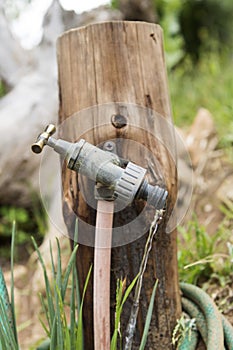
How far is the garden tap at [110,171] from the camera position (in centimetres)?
111

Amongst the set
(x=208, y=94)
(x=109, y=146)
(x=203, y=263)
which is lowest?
(x=203, y=263)

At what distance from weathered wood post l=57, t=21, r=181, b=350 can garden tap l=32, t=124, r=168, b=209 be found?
4.7 inches

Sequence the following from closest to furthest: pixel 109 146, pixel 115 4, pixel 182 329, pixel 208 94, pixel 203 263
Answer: pixel 109 146 → pixel 182 329 → pixel 203 263 → pixel 208 94 → pixel 115 4

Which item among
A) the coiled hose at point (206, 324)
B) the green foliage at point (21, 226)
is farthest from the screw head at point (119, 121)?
the green foliage at point (21, 226)

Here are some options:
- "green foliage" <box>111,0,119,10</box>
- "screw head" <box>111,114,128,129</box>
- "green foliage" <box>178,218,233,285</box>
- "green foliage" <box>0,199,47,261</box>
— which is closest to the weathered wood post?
"screw head" <box>111,114,128,129</box>

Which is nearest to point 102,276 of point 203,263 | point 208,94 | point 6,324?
point 6,324

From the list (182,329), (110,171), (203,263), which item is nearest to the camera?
(110,171)

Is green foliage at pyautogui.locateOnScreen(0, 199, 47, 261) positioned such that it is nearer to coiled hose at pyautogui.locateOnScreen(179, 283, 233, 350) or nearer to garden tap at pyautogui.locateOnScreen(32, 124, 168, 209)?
coiled hose at pyautogui.locateOnScreen(179, 283, 233, 350)

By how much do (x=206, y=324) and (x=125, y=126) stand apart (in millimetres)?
603

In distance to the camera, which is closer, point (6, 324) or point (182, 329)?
point (6, 324)

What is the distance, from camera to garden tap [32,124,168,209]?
1106 mm

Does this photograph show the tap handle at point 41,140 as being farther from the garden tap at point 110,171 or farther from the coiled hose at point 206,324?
the coiled hose at point 206,324

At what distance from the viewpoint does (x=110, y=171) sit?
112 cm

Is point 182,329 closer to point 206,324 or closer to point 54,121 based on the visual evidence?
point 206,324
